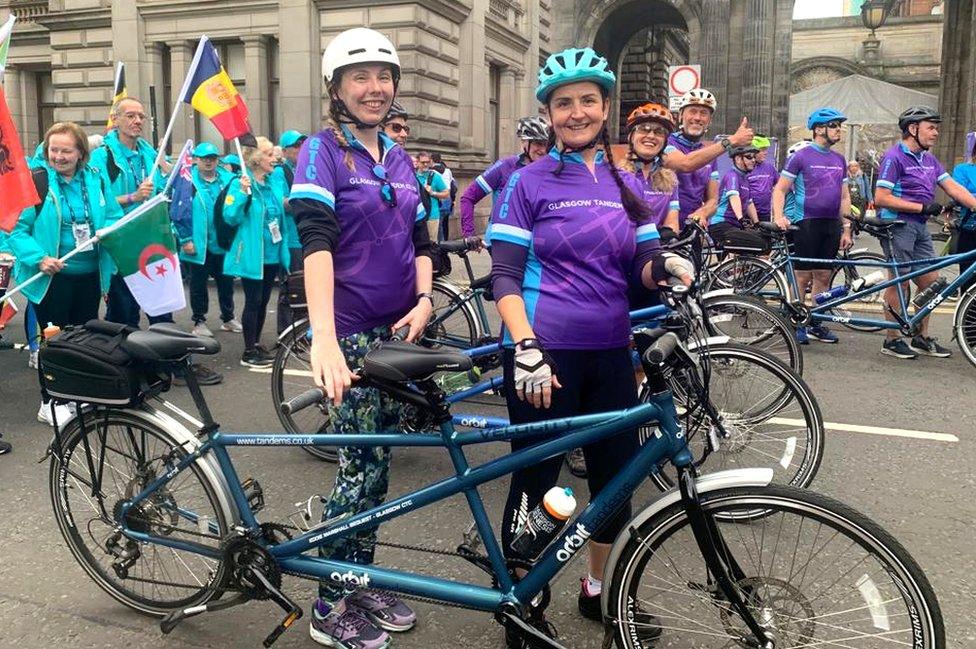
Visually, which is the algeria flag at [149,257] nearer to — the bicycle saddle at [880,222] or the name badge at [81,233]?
the name badge at [81,233]

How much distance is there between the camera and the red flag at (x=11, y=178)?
183 inches

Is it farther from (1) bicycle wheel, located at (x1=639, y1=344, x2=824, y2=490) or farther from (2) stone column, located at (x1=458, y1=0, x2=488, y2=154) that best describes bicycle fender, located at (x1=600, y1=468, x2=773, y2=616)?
(2) stone column, located at (x1=458, y1=0, x2=488, y2=154)

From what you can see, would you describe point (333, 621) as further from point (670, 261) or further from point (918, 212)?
point (918, 212)

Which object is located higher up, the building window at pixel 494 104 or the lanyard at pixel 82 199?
the building window at pixel 494 104

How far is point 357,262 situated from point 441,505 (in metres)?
1.63

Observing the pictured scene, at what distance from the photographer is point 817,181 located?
309 inches

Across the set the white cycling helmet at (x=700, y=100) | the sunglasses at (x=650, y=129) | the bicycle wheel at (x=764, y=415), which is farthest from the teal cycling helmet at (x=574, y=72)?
the white cycling helmet at (x=700, y=100)

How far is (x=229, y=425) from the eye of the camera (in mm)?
5453

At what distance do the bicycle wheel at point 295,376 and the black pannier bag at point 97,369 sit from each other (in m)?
1.92

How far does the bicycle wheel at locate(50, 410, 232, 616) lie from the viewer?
2.81 m

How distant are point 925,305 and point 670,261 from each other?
205 inches

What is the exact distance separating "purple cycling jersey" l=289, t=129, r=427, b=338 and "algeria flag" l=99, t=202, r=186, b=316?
3558 millimetres

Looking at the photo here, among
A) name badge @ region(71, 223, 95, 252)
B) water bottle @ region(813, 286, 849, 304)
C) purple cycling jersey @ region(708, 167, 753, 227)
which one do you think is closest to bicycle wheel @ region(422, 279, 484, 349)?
name badge @ region(71, 223, 95, 252)

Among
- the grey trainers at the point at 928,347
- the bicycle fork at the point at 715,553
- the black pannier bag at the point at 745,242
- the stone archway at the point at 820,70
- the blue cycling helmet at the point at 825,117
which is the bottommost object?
the grey trainers at the point at 928,347
